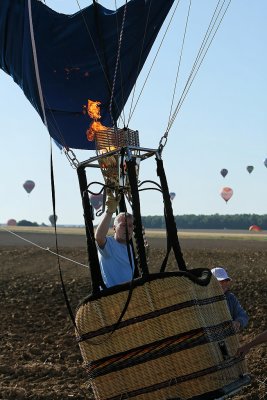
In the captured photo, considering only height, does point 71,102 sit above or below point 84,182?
above

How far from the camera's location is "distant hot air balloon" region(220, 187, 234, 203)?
6755 cm

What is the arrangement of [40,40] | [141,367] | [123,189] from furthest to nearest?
[40,40] → [123,189] → [141,367]

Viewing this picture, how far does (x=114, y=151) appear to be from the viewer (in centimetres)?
512

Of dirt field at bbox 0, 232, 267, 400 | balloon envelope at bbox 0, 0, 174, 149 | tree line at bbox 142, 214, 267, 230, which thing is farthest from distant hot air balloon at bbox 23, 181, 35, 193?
balloon envelope at bbox 0, 0, 174, 149

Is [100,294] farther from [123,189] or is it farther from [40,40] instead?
[40,40]

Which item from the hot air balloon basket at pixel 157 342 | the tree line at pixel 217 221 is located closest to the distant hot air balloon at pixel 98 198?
the hot air balloon basket at pixel 157 342

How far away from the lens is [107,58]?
764 cm

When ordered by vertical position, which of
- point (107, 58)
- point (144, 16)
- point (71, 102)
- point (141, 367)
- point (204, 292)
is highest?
point (144, 16)

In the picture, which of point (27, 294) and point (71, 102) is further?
point (27, 294)

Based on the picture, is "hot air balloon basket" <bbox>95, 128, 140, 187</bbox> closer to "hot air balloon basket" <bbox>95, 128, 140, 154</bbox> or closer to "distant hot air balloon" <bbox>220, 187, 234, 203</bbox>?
"hot air balloon basket" <bbox>95, 128, 140, 154</bbox>

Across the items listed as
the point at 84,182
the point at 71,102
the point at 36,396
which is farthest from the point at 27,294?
the point at 84,182

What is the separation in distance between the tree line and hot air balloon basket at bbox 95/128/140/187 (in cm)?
8475

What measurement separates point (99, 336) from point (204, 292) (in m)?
0.78

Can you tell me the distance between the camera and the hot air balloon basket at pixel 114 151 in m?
5.13
